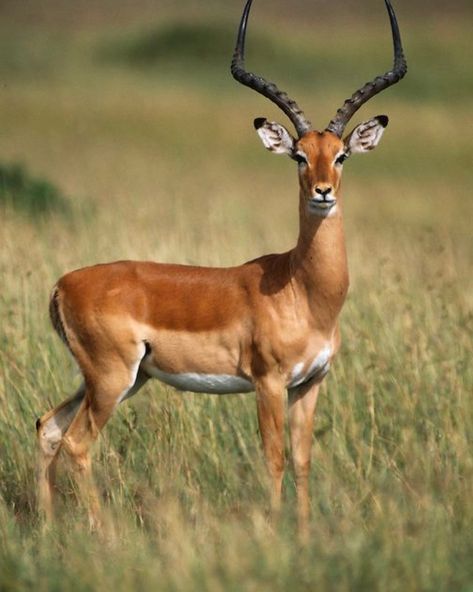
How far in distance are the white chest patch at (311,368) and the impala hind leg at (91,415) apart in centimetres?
79

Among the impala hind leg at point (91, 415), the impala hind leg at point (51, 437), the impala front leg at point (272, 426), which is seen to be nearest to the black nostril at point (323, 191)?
the impala front leg at point (272, 426)

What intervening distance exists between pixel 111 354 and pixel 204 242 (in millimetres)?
6276

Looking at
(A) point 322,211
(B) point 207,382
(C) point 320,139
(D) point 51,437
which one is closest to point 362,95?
(C) point 320,139

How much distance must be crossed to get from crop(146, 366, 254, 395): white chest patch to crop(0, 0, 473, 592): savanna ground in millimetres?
335

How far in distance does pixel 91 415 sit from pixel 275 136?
64.8 inches

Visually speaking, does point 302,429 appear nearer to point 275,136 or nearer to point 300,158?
point 300,158

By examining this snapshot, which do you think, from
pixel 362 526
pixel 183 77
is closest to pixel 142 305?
pixel 362 526

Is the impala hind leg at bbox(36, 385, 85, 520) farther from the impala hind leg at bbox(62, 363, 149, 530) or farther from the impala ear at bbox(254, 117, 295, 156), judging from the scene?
the impala ear at bbox(254, 117, 295, 156)

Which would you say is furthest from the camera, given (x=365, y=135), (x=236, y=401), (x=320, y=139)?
(x=236, y=401)

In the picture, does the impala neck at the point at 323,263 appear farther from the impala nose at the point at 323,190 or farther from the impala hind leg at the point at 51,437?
the impala hind leg at the point at 51,437

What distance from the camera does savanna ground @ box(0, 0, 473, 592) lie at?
5102 millimetres

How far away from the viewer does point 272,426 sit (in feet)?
21.4

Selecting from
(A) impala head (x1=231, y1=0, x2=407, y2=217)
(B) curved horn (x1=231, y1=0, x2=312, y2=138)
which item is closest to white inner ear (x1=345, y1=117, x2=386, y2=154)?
(A) impala head (x1=231, y1=0, x2=407, y2=217)

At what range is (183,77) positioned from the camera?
42.7 metres
